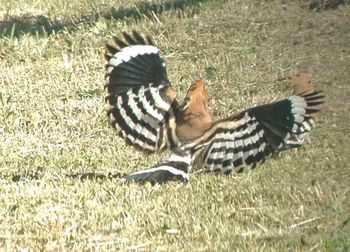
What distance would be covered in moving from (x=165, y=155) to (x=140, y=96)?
67cm

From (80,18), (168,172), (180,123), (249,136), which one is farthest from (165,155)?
(80,18)

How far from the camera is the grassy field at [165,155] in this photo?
18.7 ft

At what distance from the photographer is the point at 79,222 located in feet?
19.4

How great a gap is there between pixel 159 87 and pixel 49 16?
583 centimetres

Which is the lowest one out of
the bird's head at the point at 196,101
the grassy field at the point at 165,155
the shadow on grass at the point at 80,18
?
the shadow on grass at the point at 80,18

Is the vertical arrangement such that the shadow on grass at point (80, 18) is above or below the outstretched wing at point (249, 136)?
below

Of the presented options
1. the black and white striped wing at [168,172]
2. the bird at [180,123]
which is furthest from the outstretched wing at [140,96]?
the black and white striped wing at [168,172]

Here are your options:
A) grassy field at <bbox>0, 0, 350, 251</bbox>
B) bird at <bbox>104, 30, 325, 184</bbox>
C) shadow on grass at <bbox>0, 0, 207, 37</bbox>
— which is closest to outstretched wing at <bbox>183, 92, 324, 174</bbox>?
bird at <bbox>104, 30, 325, 184</bbox>

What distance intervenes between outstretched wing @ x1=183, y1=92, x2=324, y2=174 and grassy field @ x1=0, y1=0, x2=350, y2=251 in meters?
0.13

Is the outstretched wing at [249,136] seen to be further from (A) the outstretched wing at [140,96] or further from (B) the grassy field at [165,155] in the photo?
(A) the outstretched wing at [140,96]

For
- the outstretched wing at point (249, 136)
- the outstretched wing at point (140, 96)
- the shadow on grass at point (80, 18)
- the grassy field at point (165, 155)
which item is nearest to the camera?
the grassy field at point (165, 155)

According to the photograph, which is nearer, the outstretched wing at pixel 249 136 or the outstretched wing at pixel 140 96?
the outstretched wing at pixel 249 136

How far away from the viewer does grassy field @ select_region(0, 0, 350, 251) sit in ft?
18.7

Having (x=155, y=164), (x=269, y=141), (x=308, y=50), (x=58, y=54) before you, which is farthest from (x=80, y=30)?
(x=269, y=141)
